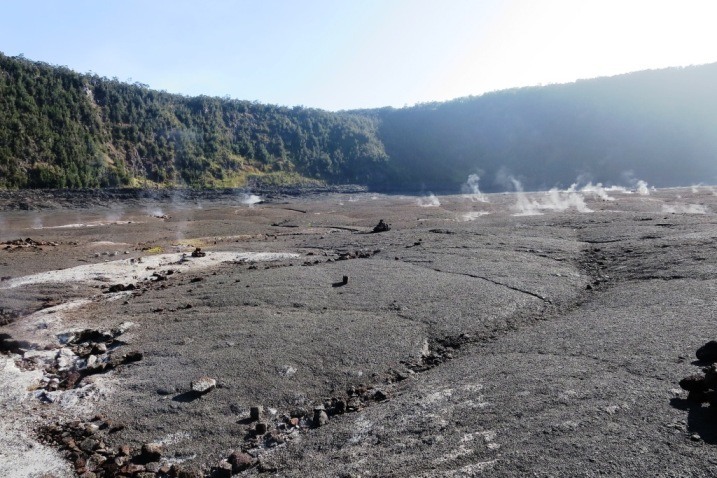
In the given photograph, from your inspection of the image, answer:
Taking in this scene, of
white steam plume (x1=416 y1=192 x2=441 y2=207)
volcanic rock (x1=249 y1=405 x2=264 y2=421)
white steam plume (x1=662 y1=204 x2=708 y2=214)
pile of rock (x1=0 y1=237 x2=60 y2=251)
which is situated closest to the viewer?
volcanic rock (x1=249 y1=405 x2=264 y2=421)

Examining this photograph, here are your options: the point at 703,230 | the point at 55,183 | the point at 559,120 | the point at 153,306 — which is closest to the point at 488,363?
the point at 153,306

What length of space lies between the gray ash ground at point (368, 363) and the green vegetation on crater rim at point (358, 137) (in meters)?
40.0

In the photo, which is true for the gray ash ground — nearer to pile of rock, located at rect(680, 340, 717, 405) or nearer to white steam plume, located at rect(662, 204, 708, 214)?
pile of rock, located at rect(680, 340, 717, 405)

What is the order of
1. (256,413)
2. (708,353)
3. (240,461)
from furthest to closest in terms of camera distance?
(256,413)
(708,353)
(240,461)

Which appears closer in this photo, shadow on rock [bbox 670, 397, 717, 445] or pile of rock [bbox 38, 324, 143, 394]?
shadow on rock [bbox 670, 397, 717, 445]

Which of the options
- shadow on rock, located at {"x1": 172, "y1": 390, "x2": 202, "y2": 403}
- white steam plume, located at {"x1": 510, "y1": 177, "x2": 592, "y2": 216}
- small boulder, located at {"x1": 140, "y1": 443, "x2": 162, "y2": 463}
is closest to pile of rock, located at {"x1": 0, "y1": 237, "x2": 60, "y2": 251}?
shadow on rock, located at {"x1": 172, "y1": 390, "x2": 202, "y2": 403}

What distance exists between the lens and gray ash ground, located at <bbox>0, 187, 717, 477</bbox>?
15.8 ft

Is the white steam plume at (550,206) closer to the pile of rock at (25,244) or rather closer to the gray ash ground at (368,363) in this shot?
the gray ash ground at (368,363)

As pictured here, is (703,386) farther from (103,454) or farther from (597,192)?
(597,192)

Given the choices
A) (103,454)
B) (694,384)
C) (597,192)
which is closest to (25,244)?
(103,454)

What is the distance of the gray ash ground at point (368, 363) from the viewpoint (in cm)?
482

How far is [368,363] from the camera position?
729cm

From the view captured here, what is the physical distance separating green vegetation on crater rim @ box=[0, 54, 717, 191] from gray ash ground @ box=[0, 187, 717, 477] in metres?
40.0

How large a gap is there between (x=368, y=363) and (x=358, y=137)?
78.6 m
